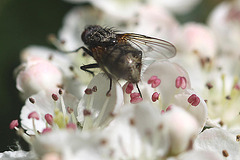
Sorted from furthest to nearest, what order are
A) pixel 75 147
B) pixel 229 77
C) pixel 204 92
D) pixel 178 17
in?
pixel 178 17 < pixel 229 77 < pixel 204 92 < pixel 75 147

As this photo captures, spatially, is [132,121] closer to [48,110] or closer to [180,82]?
[180,82]

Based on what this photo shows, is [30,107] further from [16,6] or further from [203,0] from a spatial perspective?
[203,0]

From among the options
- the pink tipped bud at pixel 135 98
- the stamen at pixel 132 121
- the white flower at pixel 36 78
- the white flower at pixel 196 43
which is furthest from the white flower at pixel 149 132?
the white flower at pixel 196 43

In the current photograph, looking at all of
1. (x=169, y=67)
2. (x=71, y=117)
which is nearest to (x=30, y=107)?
(x=71, y=117)

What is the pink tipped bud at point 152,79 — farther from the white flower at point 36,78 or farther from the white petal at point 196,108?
the white flower at point 36,78

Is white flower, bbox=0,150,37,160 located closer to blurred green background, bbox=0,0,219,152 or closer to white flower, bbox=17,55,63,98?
white flower, bbox=17,55,63,98

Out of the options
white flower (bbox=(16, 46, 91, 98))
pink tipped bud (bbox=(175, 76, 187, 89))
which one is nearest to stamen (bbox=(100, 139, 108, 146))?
pink tipped bud (bbox=(175, 76, 187, 89))
